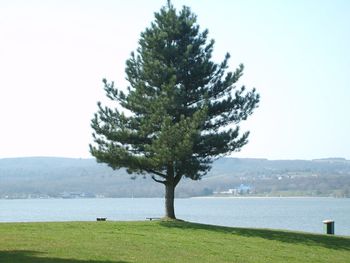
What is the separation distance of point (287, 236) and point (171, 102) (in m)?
8.82

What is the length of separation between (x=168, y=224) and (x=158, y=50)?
9.50m

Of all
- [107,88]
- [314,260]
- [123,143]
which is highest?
[107,88]

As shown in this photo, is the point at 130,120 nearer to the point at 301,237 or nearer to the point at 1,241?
the point at 301,237

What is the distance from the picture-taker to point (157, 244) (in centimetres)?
2395

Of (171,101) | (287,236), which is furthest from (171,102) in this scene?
(287,236)

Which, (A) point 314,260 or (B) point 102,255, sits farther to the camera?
(A) point 314,260

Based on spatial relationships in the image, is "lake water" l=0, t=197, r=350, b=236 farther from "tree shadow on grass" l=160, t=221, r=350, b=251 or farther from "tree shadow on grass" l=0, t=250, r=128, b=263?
"tree shadow on grass" l=0, t=250, r=128, b=263

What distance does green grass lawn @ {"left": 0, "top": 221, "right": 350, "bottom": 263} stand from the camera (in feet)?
65.4

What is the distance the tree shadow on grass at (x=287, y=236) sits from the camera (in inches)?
1140

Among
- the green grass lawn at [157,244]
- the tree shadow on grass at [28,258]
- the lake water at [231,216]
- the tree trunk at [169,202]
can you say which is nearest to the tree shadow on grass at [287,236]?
the green grass lawn at [157,244]

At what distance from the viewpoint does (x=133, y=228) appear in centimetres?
2900

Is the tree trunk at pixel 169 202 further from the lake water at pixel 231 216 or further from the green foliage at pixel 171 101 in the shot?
the lake water at pixel 231 216

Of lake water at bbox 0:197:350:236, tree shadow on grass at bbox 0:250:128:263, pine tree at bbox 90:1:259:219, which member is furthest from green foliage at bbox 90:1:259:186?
lake water at bbox 0:197:350:236

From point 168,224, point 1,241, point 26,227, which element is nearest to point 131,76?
point 168,224
